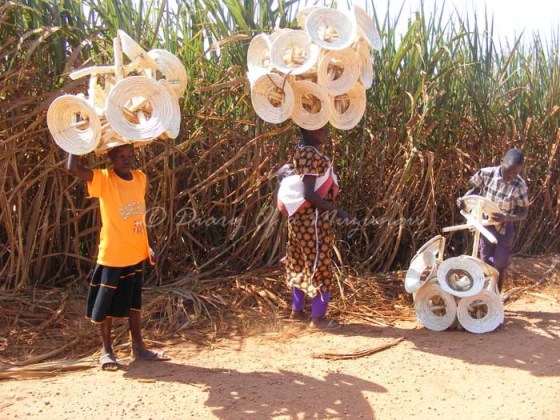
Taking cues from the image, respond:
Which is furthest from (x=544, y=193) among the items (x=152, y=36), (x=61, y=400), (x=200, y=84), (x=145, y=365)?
(x=61, y=400)

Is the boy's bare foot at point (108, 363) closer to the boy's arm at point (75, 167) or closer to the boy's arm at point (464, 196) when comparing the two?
the boy's arm at point (75, 167)

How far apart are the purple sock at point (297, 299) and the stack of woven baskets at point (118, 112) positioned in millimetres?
1456

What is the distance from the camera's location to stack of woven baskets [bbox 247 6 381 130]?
3.59m

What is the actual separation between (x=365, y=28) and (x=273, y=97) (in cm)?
65

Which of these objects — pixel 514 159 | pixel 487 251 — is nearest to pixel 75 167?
pixel 514 159

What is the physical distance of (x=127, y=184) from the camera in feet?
10.7

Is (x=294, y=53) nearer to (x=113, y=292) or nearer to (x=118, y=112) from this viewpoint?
(x=118, y=112)

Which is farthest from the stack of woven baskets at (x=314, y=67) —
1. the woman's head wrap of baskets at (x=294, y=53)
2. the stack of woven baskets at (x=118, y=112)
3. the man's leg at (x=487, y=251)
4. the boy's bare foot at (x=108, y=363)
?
the boy's bare foot at (x=108, y=363)

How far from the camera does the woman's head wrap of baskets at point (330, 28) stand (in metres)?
3.53

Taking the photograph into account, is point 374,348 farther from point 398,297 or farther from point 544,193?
point 544,193

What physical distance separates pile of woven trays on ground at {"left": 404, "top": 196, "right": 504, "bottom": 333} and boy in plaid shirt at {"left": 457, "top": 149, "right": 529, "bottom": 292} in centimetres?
16

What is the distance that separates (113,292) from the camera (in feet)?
10.5

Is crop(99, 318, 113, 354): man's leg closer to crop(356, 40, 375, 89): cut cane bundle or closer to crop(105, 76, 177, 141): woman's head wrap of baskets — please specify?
crop(105, 76, 177, 141): woman's head wrap of baskets

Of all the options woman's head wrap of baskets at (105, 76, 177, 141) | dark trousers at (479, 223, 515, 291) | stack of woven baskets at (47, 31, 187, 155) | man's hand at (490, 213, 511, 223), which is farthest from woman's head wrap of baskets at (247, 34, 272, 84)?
dark trousers at (479, 223, 515, 291)
